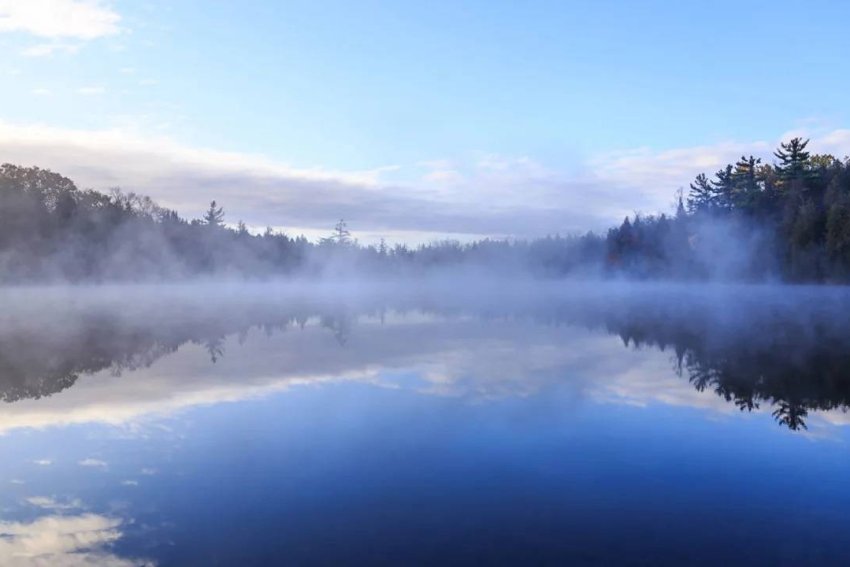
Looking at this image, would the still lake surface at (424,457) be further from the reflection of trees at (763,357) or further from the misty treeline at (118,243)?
the misty treeline at (118,243)

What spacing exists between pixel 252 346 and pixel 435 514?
16516mm

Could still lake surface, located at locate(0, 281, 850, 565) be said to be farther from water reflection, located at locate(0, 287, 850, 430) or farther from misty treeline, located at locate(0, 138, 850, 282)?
misty treeline, located at locate(0, 138, 850, 282)

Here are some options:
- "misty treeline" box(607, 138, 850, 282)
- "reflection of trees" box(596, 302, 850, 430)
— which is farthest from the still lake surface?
"misty treeline" box(607, 138, 850, 282)

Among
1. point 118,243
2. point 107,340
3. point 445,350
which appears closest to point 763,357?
point 445,350

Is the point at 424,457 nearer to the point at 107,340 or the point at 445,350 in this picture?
the point at 445,350

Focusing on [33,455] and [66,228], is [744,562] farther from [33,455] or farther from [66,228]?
[66,228]

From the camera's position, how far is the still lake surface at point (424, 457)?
6660 millimetres

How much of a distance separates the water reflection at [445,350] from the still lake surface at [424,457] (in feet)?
0.54

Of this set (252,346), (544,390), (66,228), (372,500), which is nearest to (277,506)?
(372,500)

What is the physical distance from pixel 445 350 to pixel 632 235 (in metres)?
107

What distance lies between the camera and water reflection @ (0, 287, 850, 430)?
47.6 feet

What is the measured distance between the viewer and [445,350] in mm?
21797

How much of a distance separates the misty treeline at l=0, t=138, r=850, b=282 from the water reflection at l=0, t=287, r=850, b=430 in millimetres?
44125

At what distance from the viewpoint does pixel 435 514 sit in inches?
289
